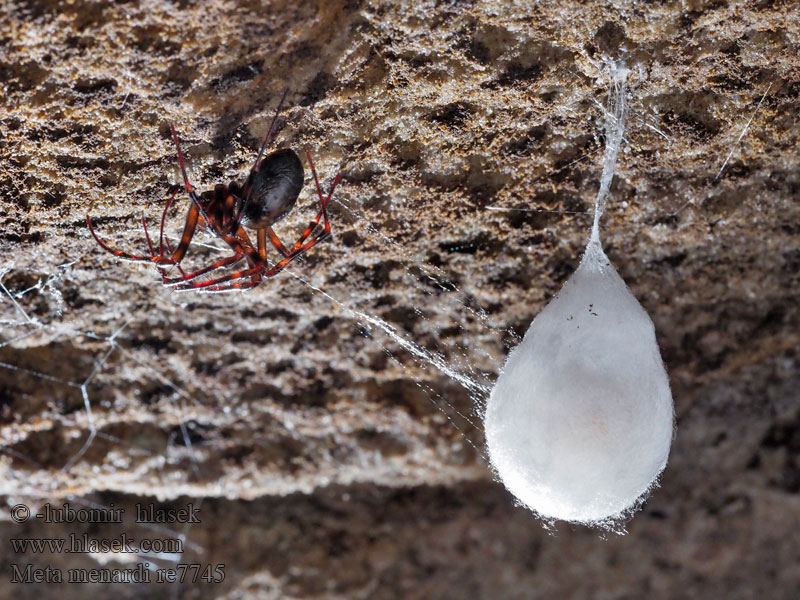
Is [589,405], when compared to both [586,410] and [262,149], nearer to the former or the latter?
[586,410]

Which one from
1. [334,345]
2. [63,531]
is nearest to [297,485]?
[334,345]

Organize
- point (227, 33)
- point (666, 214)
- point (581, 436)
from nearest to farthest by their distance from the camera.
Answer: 1. point (227, 33)
2. point (581, 436)
3. point (666, 214)

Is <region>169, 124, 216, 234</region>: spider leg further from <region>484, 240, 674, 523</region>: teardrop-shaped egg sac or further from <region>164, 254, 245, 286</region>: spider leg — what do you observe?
<region>484, 240, 674, 523</region>: teardrop-shaped egg sac

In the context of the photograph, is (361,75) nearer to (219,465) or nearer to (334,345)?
(334,345)

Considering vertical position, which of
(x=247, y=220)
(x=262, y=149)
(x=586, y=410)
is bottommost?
(x=586, y=410)

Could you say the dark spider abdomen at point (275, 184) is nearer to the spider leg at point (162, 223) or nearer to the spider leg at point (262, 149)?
the spider leg at point (262, 149)

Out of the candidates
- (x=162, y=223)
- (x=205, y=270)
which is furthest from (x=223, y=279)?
(x=162, y=223)

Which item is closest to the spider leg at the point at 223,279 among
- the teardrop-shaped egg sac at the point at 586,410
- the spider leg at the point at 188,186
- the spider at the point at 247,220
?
the spider at the point at 247,220
